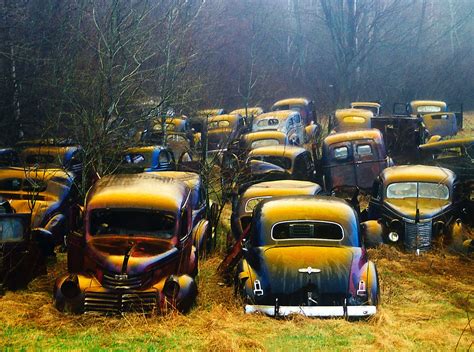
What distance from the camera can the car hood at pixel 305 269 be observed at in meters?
9.23

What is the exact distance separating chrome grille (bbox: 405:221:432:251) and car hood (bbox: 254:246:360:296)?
346 cm

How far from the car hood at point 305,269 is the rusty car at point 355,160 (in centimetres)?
778

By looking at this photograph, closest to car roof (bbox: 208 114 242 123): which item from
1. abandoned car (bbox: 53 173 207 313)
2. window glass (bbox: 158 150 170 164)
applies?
window glass (bbox: 158 150 170 164)

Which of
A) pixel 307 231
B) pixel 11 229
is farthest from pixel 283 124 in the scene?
pixel 11 229

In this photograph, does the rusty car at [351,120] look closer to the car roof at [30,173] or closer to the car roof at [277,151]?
the car roof at [277,151]

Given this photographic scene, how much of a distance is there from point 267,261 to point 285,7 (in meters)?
50.4

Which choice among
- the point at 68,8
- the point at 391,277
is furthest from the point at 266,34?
the point at 391,277

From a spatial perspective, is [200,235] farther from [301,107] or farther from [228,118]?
[301,107]

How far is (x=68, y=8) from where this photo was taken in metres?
25.0

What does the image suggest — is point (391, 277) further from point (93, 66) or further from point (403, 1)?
point (403, 1)

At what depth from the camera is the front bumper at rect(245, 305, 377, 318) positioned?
29.6 feet

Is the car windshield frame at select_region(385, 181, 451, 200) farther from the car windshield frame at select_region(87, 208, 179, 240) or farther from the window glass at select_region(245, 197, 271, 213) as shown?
the car windshield frame at select_region(87, 208, 179, 240)

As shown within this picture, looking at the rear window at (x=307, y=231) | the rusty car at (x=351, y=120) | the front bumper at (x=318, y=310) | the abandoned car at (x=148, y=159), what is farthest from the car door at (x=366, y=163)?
the front bumper at (x=318, y=310)

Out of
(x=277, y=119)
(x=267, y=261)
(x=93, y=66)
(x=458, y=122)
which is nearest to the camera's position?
(x=267, y=261)
